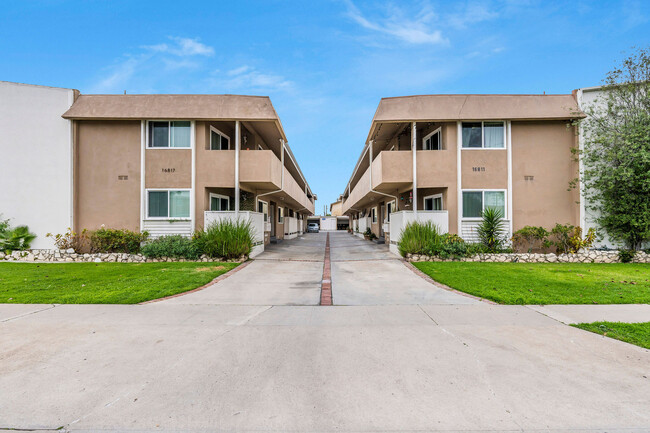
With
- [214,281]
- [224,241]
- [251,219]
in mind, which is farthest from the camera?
[251,219]

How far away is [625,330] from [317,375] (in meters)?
4.91

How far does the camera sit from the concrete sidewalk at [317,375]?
2482 mm

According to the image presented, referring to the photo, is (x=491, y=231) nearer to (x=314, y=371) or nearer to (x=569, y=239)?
(x=569, y=239)

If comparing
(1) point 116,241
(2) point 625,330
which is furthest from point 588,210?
(1) point 116,241

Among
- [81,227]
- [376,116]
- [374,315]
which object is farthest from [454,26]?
[81,227]

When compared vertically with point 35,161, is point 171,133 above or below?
above

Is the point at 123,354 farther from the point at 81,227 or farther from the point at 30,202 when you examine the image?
the point at 30,202

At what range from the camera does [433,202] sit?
14.1m

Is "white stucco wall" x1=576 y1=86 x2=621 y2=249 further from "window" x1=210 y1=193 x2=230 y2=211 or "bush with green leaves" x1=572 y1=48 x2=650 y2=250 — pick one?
"window" x1=210 y1=193 x2=230 y2=211

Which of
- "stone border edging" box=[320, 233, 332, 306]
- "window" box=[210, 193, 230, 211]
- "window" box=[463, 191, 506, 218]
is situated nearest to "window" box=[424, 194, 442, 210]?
"window" box=[463, 191, 506, 218]

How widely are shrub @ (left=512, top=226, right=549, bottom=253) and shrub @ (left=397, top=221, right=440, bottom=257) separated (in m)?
3.55

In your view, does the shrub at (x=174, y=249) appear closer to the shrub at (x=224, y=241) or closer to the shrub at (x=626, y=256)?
the shrub at (x=224, y=241)

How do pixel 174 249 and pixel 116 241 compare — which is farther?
pixel 116 241

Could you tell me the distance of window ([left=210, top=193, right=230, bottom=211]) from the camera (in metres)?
13.6
